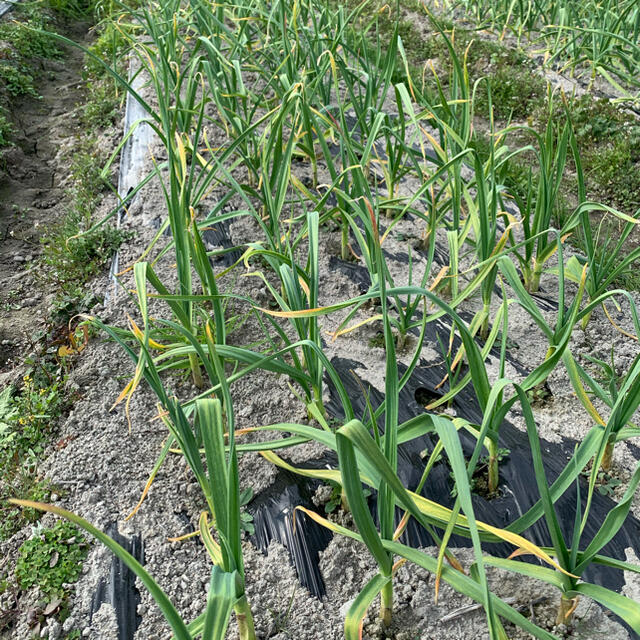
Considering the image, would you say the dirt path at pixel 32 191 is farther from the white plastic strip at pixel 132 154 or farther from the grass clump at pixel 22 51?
the white plastic strip at pixel 132 154

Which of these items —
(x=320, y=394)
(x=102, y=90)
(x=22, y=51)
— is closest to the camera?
(x=320, y=394)

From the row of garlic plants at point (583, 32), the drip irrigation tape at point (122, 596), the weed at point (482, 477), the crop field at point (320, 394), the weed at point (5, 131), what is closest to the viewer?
the crop field at point (320, 394)

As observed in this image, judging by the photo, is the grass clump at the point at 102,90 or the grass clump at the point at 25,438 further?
the grass clump at the point at 102,90

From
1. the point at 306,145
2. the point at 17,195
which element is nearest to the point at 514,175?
the point at 306,145

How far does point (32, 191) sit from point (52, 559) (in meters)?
2.35

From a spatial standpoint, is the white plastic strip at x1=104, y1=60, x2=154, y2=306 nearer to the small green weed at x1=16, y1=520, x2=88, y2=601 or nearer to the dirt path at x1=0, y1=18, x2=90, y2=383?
the dirt path at x1=0, y1=18, x2=90, y2=383

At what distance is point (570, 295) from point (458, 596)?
1.35 meters

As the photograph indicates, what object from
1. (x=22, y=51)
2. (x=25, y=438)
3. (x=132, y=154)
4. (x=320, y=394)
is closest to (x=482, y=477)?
(x=320, y=394)

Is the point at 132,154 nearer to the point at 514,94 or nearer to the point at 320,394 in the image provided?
the point at 320,394

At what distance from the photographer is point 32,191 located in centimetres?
331

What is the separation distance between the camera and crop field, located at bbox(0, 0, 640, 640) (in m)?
1.22

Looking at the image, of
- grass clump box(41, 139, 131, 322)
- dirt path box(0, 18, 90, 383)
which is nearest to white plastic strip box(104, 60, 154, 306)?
grass clump box(41, 139, 131, 322)

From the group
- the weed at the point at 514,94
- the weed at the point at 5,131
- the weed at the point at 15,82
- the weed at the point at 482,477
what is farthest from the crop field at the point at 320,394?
the weed at the point at 15,82

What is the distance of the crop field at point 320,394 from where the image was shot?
48.2 inches
